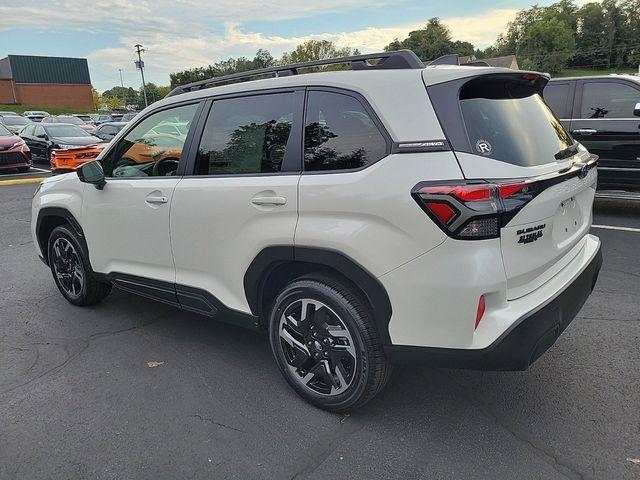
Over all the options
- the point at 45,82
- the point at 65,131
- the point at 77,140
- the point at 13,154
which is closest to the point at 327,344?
the point at 13,154

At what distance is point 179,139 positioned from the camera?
3.51m

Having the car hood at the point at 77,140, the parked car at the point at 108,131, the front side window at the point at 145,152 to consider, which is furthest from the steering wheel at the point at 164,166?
the parked car at the point at 108,131

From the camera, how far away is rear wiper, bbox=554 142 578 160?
2.65 meters

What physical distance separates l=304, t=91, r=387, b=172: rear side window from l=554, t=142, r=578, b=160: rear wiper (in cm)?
103

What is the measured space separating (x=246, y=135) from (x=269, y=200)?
1.82 ft

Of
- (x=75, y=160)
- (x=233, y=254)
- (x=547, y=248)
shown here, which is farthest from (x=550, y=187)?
(x=75, y=160)

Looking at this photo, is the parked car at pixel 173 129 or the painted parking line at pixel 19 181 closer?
the parked car at pixel 173 129

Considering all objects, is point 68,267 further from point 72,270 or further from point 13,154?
point 13,154

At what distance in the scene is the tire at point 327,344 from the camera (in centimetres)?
249

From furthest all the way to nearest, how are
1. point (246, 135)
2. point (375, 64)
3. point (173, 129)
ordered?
point (173, 129) < point (246, 135) < point (375, 64)

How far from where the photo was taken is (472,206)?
2107 millimetres

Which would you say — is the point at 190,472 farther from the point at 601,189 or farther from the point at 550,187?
the point at 601,189

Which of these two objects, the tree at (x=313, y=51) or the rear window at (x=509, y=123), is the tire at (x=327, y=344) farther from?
the tree at (x=313, y=51)

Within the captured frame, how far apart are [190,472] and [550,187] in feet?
7.31
